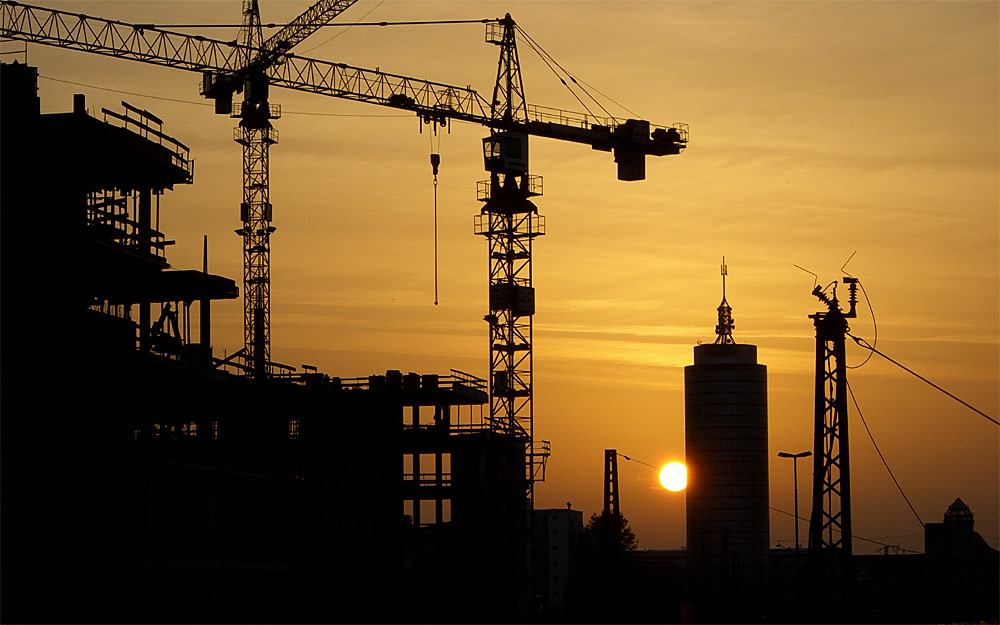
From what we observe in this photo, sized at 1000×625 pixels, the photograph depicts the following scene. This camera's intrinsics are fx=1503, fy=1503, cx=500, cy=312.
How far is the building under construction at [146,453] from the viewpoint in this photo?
5447 cm

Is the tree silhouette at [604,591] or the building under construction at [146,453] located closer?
the building under construction at [146,453]

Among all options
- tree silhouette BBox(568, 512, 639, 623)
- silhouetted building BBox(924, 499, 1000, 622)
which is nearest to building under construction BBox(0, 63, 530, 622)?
tree silhouette BBox(568, 512, 639, 623)

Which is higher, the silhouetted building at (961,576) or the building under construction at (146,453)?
the building under construction at (146,453)

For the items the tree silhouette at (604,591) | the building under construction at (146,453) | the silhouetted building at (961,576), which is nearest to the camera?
the building under construction at (146,453)

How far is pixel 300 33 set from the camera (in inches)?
5763

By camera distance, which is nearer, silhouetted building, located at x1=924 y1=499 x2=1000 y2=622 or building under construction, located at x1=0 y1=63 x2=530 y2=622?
building under construction, located at x1=0 y1=63 x2=530 y2=622

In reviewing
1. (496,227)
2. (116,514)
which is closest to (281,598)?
(116,514)

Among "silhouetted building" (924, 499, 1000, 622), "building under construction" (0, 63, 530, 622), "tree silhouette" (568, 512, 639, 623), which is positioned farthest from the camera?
"silhouetted building" (924, 499, 1000, 622)

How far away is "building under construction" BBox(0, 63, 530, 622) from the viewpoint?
54.5m

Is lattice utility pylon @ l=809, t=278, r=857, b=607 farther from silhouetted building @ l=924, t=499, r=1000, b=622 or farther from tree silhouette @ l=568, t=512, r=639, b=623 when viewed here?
silhouetted building @ l=924, t=499, r=1000, b=622

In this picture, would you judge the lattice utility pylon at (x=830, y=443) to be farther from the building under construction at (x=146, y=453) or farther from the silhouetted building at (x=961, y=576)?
the silhouetted building at (x=961, y=576)

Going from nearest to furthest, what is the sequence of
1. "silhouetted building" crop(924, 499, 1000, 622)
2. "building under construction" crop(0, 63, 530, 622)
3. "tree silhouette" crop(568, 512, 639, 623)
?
"building under construction" crop(0, 63, 530, 622) < "tree silhouette" crop(568, 512, 639, 623) < "silhouetted building" crop(924, 499, 1000, 622)

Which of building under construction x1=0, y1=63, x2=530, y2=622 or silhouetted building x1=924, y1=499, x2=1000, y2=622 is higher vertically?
building under construction x1=0, y1=63, x2=530, y2=622

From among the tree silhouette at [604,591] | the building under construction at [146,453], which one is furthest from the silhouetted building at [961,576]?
the building under construction at [146,453]
